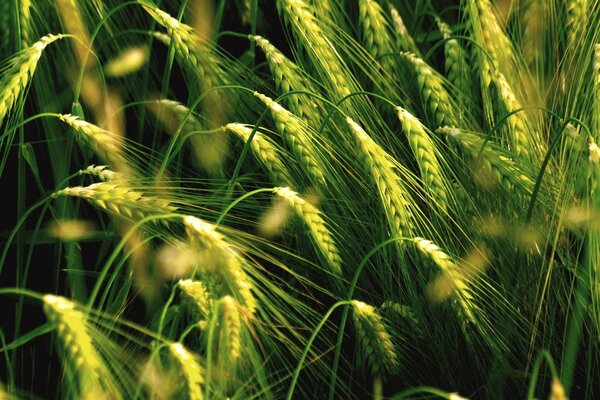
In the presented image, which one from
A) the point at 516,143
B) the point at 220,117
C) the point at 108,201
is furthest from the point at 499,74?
the point at 108,201

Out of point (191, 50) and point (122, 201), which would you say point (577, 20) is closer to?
point (191, 50)

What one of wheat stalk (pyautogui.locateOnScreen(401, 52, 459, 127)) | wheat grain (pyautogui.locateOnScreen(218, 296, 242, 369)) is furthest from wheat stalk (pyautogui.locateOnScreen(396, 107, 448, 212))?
wheat grain (pyautogui.locateOnScreen(218, 296, 242, 369))

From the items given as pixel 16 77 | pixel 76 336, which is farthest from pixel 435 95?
pixel 76 336

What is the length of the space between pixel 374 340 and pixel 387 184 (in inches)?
8.4

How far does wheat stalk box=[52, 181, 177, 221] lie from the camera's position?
3.49 feet

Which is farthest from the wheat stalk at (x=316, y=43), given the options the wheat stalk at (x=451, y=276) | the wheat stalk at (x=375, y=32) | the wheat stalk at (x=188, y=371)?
the wheat stalk at (x=188, y=371)

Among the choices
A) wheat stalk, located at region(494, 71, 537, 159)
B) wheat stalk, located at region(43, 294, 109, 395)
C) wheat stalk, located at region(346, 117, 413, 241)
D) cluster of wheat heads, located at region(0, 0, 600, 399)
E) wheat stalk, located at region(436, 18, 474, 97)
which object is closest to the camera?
wheat stalk, located at region(43, 294, 109, 395)

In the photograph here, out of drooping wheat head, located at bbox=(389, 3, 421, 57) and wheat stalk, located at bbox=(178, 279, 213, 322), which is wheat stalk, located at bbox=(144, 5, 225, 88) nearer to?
drooping wheat head, located at bbox=(389, 3, 421, 57)

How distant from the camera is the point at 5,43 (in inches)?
57.1

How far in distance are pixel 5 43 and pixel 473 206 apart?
33.3 inches

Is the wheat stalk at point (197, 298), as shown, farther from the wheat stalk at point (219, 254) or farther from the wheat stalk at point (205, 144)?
the wheat stalk at point (205, 144)

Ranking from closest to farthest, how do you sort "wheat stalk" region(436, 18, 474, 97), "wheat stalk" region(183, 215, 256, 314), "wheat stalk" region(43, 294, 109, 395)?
"wheat stalk" region(43, 294, 109, 395) < "wheat stalk" region(183, 215, 256, 314) < "wheat stalk" region(436, 18, 474, 97)

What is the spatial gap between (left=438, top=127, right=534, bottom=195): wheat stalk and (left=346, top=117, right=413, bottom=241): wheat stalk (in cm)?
12

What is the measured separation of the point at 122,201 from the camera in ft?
3.49
